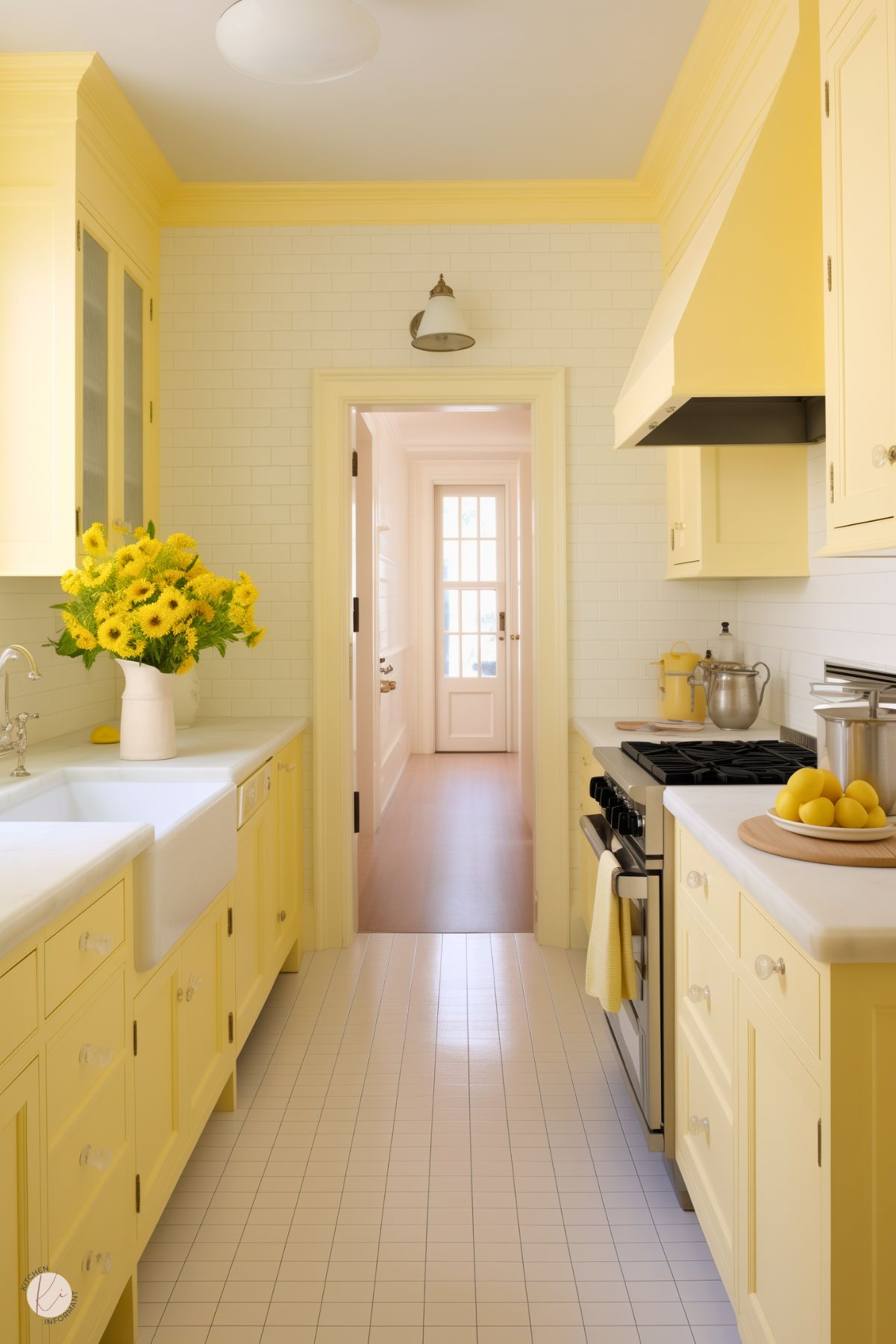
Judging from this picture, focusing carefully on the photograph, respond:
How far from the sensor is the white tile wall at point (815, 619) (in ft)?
8.29

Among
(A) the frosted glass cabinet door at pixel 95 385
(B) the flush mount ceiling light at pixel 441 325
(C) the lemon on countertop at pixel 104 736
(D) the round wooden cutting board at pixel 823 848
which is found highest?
(B) the flush mount ceiling light at pixel 441 325

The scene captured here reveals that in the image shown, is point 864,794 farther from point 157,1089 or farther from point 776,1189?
point 157,1089

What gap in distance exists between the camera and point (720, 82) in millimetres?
3039

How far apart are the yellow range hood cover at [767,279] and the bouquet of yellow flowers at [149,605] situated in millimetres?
1357

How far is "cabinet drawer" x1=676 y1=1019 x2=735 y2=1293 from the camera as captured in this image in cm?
180

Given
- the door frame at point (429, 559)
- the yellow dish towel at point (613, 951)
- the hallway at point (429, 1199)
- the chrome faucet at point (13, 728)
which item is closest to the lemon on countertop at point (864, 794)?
the yellow dish towel at point (613, 951)

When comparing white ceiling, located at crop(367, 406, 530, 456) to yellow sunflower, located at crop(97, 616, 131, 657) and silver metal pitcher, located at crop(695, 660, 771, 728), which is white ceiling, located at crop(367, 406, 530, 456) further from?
yellow sunflower, located at crop(97, 616, 131, 657)

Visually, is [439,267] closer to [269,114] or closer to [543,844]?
[269,114]

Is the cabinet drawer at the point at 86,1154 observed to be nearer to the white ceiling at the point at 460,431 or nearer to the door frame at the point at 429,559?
the white ceiling at the point at 460,431

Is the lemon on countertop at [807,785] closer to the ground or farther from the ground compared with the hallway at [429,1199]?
farther from the ground

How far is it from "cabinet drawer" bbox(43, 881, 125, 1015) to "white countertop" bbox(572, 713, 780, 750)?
1798 millimetres

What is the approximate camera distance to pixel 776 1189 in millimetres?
1522

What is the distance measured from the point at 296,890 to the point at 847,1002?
9.03 feet

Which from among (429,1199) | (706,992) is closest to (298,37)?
(706,992)
